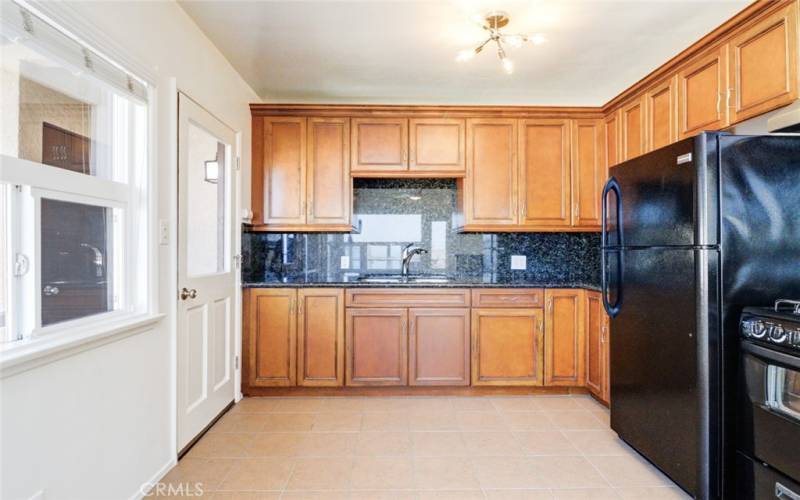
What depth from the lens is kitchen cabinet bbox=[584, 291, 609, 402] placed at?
283 centimetres

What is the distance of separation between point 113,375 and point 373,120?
7.93 feet

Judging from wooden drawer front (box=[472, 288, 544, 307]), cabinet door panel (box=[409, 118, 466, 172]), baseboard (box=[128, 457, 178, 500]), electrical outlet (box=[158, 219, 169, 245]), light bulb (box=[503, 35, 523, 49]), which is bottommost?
baseboard (box=[128, 457, 178, 500])

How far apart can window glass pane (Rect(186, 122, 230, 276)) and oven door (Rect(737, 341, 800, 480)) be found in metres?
2.70

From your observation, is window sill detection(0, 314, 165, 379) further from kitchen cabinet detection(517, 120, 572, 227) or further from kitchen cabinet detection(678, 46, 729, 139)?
kitchen cabinet detection(678, 46, 729, 139)

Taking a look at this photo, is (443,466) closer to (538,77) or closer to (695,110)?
(695,110)

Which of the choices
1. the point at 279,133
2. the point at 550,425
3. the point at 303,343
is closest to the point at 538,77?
the point at 279,133

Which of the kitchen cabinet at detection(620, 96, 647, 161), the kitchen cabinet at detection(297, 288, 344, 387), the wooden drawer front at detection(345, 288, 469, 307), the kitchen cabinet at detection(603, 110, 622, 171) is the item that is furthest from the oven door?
the kitchen cabinet at detection(297, 288, 344, 387)

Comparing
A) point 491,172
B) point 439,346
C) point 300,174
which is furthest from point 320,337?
point 491,172

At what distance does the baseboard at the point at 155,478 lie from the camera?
5.94 ft

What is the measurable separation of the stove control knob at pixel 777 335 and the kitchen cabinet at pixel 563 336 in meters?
1.52

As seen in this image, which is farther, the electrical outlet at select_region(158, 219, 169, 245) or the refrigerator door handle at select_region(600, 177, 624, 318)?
the refrigerator door handle at select_region(600, 177, 624, 318)

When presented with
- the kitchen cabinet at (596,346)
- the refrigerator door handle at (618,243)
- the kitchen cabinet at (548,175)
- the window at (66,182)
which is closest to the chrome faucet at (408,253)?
the kitchen cabinet at (548,175)

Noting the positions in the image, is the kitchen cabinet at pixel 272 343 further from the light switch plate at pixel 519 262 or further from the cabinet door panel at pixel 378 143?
the light switch plate at pixel 519 262

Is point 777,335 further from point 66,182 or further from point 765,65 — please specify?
point 66,182
